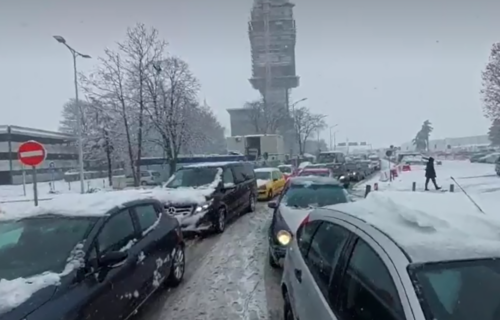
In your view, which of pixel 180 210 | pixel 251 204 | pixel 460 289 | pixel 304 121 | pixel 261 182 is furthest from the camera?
pixel 304 121

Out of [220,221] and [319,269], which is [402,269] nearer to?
[319,269]

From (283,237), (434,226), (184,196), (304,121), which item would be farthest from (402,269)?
(304,121)

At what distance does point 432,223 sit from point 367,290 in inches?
25.6

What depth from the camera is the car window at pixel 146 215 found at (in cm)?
553

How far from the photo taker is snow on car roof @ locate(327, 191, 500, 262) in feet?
7.48

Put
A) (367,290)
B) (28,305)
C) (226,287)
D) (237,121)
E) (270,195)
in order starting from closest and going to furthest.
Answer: (367,290) < (28,305) < (226,287) < (270,195) < (237,121)

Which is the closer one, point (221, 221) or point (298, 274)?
point (298, 274)

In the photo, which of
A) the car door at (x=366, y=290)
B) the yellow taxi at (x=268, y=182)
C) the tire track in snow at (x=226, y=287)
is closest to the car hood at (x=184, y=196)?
the tire track in snow at (x=226, y=287)

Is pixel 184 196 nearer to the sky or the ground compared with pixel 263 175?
nearer to the sky

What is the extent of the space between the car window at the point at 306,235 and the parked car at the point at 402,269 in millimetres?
366

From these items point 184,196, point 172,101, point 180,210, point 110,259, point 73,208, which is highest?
point 172,101

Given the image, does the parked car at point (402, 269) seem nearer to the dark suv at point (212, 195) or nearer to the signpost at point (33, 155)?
the dark suv at point (212, 195)

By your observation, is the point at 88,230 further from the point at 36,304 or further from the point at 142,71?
the point at 142,71

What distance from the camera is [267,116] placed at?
70.2 m
